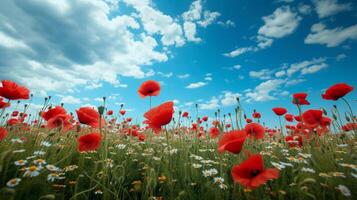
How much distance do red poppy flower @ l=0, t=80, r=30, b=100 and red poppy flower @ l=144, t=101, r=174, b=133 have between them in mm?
2075

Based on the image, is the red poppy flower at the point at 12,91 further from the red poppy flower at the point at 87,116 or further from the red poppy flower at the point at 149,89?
the red poppy flower at the point at 149,89

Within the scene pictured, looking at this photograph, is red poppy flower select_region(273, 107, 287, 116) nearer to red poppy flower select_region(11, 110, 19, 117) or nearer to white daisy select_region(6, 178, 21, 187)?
white daisy select_region(6, 178, 21, 187)

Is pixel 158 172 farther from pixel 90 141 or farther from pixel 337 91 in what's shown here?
pixel 337 91

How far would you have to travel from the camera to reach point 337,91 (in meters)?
3.98

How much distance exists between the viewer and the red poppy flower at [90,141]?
124 inches

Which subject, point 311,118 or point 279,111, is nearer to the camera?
point 311,118

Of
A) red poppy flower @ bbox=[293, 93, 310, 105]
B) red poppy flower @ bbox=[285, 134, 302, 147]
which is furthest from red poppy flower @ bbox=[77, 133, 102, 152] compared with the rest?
red poppy flower @ bbox=[285, 134, 302, 147]

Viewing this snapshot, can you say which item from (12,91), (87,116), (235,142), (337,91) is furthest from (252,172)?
(12,91)

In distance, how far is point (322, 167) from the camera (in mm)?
3816

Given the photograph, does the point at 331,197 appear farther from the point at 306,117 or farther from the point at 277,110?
the point at 277,110

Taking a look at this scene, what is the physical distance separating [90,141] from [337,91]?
4078 mm

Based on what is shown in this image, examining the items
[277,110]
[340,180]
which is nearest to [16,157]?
[340,180]

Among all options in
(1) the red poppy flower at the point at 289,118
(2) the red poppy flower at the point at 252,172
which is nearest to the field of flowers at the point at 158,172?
(2) the red poppy flower at the point at 252,172

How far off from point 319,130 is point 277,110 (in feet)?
3.98
